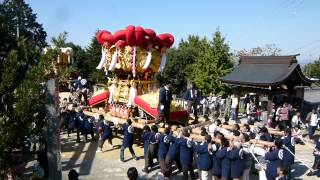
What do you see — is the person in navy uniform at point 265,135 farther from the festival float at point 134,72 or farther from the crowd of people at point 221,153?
the festival float at point 134,72

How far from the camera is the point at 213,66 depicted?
2888 cm

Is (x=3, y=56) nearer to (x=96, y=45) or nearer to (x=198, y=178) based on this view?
(x=198, y=178)

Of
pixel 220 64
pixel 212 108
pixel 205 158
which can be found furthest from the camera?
pixel 220 64

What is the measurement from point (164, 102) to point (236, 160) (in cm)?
446

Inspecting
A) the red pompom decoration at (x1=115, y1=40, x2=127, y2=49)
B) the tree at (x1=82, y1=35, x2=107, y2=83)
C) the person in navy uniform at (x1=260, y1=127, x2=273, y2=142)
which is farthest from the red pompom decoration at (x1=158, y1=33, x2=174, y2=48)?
the tree at (x1=82, y1=35, x2=107, y2=83)

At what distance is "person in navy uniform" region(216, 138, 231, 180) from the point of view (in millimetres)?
10008

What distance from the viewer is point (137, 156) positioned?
14.0 metres

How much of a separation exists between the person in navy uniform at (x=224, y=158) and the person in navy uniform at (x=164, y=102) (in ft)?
12.8

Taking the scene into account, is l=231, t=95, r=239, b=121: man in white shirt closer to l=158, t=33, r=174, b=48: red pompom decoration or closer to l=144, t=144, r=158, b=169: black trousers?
l=158, t=33, r=174, b=48: red pompom decoration

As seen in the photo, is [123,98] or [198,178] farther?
[123,98]

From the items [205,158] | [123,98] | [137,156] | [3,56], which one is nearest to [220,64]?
[123,98]

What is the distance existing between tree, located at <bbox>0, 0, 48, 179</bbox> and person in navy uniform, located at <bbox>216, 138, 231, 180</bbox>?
5.75 meters

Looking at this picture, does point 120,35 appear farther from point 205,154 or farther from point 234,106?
point 234,106

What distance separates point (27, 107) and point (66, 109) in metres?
12.0
